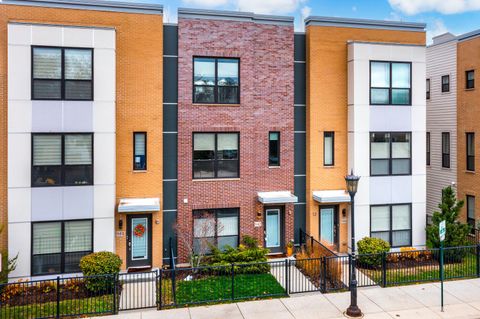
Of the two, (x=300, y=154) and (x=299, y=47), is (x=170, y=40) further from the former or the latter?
(x=300, y=154)

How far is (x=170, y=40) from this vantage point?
16.7m

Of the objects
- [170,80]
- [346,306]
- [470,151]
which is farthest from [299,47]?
[346,306]

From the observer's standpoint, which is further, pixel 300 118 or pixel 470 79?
pixel 470 79

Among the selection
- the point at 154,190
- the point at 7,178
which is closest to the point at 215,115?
the point at 154,190

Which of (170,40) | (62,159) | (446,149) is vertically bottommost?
(62,159)

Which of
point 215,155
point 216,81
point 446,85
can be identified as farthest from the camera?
point 446,85

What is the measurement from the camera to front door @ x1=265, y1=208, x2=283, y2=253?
18.0m

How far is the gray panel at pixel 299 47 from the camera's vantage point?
18.1m

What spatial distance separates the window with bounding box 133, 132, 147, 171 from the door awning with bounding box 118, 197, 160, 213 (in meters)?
1.24

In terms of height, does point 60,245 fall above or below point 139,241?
above

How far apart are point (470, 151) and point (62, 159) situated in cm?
1904

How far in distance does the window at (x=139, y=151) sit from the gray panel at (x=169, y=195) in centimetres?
114

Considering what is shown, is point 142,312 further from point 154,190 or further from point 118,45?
point 118,45

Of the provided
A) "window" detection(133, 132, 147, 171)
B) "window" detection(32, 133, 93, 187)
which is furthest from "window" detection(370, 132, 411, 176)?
"window" detection(32, 133, 93, 187)
